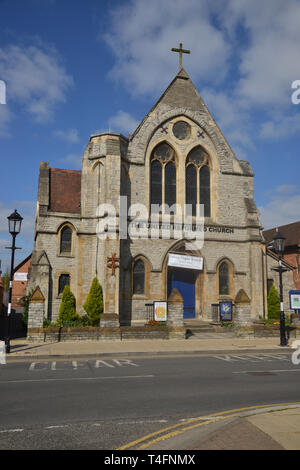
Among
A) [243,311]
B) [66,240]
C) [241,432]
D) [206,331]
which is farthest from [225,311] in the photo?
[241,432]

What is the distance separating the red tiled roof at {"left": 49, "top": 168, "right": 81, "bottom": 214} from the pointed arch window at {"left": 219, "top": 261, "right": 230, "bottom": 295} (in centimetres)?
1022

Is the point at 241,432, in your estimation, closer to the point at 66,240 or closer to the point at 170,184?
the point at 66,240

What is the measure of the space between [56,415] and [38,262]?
59.9 ft

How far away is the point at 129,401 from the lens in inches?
308

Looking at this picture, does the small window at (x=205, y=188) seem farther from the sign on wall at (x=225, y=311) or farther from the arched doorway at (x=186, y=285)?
the sign on wall at (x=225, y=311)

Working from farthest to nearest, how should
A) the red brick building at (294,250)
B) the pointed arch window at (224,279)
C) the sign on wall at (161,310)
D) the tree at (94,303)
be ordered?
the red brick building at (294,250), the pointed arch window at (224,279), the tree at (94,303), the sign on wall at (161,310)

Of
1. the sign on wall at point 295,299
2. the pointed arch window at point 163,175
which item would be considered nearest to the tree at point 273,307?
the sign on wall at point 295,299

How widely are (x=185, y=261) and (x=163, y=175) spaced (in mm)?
5897

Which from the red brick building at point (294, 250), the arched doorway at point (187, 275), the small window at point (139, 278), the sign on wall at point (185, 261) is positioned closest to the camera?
the small window at point (139, 278)

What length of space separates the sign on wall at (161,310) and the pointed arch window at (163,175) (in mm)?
7542

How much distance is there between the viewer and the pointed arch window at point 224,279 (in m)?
26.2

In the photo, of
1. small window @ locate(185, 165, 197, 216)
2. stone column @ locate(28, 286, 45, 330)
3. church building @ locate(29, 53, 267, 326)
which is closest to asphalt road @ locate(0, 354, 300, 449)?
stone column @ locate(28, 286, 45, 330)

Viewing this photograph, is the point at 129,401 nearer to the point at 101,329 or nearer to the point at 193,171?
the point at 101,329
